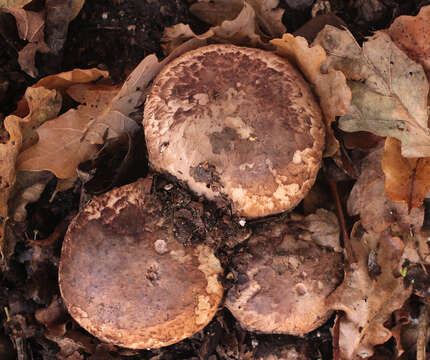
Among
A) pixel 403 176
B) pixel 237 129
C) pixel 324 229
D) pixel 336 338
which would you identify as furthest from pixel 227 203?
pixel 336 338

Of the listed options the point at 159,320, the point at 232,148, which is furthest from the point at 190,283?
the point at 232,148

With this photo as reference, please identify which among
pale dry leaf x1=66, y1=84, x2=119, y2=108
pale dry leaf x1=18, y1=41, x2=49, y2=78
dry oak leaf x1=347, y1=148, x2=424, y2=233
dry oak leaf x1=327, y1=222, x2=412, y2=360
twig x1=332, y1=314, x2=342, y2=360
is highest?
pale dry leaf x1=18, y1=41, x2=49, y2=78

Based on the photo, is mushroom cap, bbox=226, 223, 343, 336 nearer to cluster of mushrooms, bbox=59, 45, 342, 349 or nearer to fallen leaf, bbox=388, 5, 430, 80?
cluster of mushrooms, bbox=59, 45, 342, 349

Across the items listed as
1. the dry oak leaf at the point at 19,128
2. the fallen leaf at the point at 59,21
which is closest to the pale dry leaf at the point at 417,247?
the dry oak leaf at the point at 19,128

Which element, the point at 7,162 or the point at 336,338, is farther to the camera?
the point at 336,338

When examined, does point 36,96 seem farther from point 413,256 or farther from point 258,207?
point 413,256

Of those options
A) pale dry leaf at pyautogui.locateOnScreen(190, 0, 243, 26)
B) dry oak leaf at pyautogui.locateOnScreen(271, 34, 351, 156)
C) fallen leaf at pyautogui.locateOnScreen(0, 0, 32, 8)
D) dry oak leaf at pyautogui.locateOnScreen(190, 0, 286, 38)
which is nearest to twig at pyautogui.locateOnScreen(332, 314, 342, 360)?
dry oak leaf at pyautogui.locateOnScreen(271, 34, 351, 156)

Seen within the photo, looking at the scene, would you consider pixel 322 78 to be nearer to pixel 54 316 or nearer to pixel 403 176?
pixel 403 176
